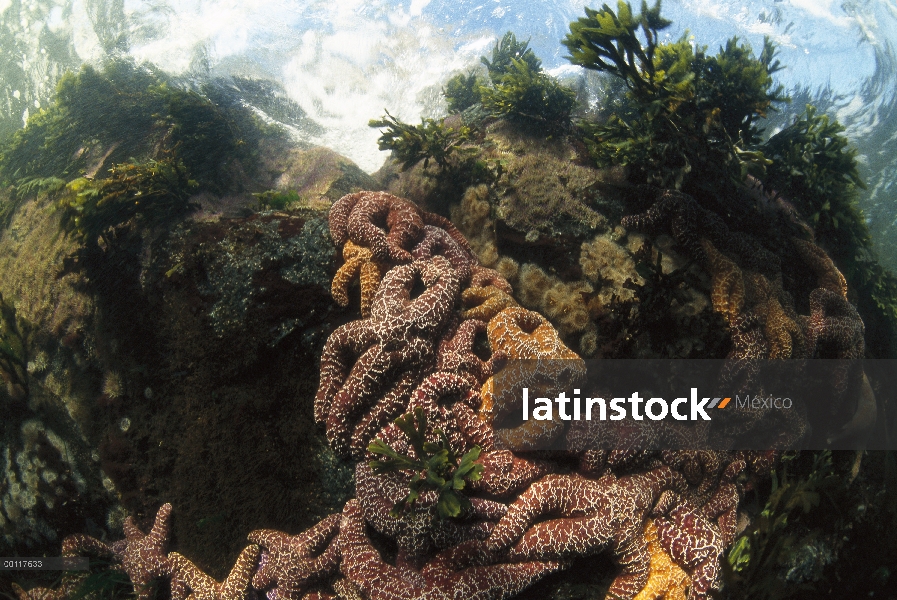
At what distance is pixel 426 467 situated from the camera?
3426mm

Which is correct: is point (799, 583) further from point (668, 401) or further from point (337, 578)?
point (337, 578)

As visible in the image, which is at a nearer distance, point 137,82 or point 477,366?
point 477,366

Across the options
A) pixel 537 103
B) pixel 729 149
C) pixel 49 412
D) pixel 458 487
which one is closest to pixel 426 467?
pixel 458 487

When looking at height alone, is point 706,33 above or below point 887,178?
above

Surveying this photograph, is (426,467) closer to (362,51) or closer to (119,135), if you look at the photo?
(119,135)

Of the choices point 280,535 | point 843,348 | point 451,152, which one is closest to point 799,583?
point 843,348

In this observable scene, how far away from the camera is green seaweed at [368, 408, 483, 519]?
3.34m

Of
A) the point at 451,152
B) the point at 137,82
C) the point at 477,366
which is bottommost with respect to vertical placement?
the point at 477,366

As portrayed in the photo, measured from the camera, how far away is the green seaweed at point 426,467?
10.9 ft

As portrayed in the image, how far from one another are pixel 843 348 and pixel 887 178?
91.0ft

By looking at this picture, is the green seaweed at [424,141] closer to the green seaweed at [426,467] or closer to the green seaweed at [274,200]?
the green seaweed at [274,200]

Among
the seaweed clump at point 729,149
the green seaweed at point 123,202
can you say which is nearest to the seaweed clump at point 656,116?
the seaweed clump at point 729,149

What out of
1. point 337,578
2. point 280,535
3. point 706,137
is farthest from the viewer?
point 706,137

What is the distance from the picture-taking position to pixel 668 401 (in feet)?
14.4
